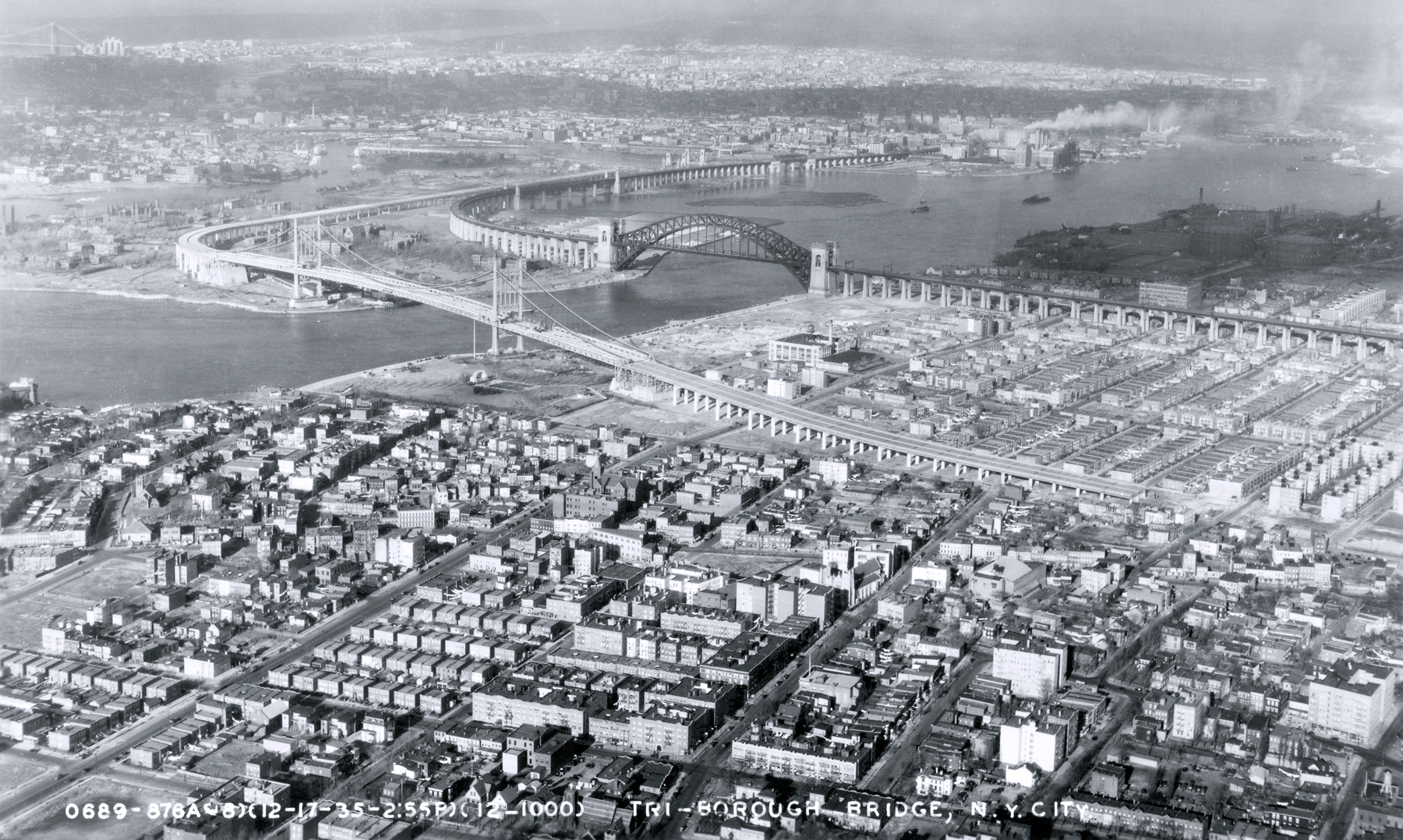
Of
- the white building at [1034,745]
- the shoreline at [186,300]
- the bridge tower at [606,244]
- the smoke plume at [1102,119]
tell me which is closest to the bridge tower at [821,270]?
the bridge tower at [606,244]

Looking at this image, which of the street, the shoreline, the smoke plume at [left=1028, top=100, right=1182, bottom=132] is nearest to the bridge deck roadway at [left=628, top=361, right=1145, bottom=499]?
the street

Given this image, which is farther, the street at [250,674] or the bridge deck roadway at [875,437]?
the bridge deck roadway at [875,437]

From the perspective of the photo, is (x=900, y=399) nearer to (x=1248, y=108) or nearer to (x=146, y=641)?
(x=146, y=641)

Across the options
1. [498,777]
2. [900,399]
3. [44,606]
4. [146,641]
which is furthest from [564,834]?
[900,399]

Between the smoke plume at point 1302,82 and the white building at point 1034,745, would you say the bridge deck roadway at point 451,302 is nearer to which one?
the white building at point 1034,745

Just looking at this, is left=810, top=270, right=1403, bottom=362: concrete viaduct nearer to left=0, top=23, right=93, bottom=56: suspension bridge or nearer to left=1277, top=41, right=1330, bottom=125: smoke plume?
left=1277, top=41, right=1330, bottom=125: smoke plume

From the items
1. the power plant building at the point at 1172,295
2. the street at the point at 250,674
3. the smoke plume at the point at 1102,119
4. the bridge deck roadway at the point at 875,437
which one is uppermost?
the smoke plume at the point at 1102,119
